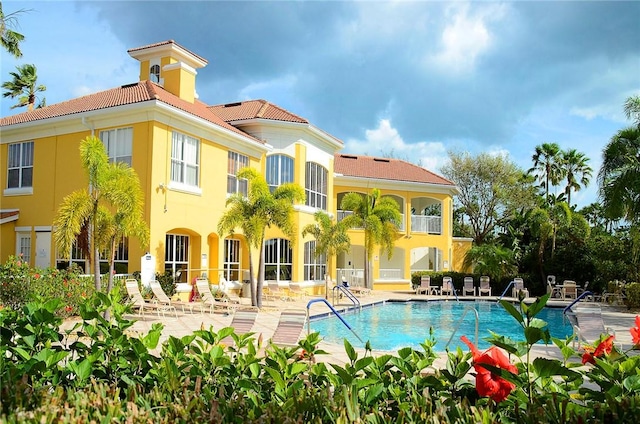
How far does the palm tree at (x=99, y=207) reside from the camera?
13734mm

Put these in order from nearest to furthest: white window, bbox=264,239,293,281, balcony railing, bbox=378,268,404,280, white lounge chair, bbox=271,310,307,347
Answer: white lounge chair, bbox=271,310,307,347
white window, bbox=264,239,293,281
balcony railing, bbox=378,268,404,280

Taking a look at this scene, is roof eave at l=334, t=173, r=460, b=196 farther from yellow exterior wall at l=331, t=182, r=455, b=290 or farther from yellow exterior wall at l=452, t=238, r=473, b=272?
yellow exterior wall at l=452, t=238, r=473, b=272

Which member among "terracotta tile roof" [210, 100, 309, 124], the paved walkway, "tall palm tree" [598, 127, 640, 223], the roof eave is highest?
"terracotta tile roof" [210, 100, 309, 124]

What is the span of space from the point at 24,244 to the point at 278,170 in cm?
1049

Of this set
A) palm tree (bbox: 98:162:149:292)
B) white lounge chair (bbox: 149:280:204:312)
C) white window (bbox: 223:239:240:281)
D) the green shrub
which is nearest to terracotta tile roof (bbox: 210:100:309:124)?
white window (bbox: 223:239:240:281)

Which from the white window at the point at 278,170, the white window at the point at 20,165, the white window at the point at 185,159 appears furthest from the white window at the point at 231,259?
the white window at the point at 20,165

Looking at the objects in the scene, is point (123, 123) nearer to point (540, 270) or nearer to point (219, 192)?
point (219, 192)

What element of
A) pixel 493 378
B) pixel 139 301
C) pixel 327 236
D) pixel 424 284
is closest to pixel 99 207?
pixel 139 301

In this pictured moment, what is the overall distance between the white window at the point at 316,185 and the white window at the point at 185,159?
22.5 feet

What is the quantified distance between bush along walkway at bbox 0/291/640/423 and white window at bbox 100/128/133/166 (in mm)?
15266

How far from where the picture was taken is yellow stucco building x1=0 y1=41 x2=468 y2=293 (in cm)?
1841

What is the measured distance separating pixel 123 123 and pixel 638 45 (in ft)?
49.0

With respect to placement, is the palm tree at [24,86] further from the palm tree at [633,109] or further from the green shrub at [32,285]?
the palm tree at [633,109]

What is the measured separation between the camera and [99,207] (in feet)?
47.3
